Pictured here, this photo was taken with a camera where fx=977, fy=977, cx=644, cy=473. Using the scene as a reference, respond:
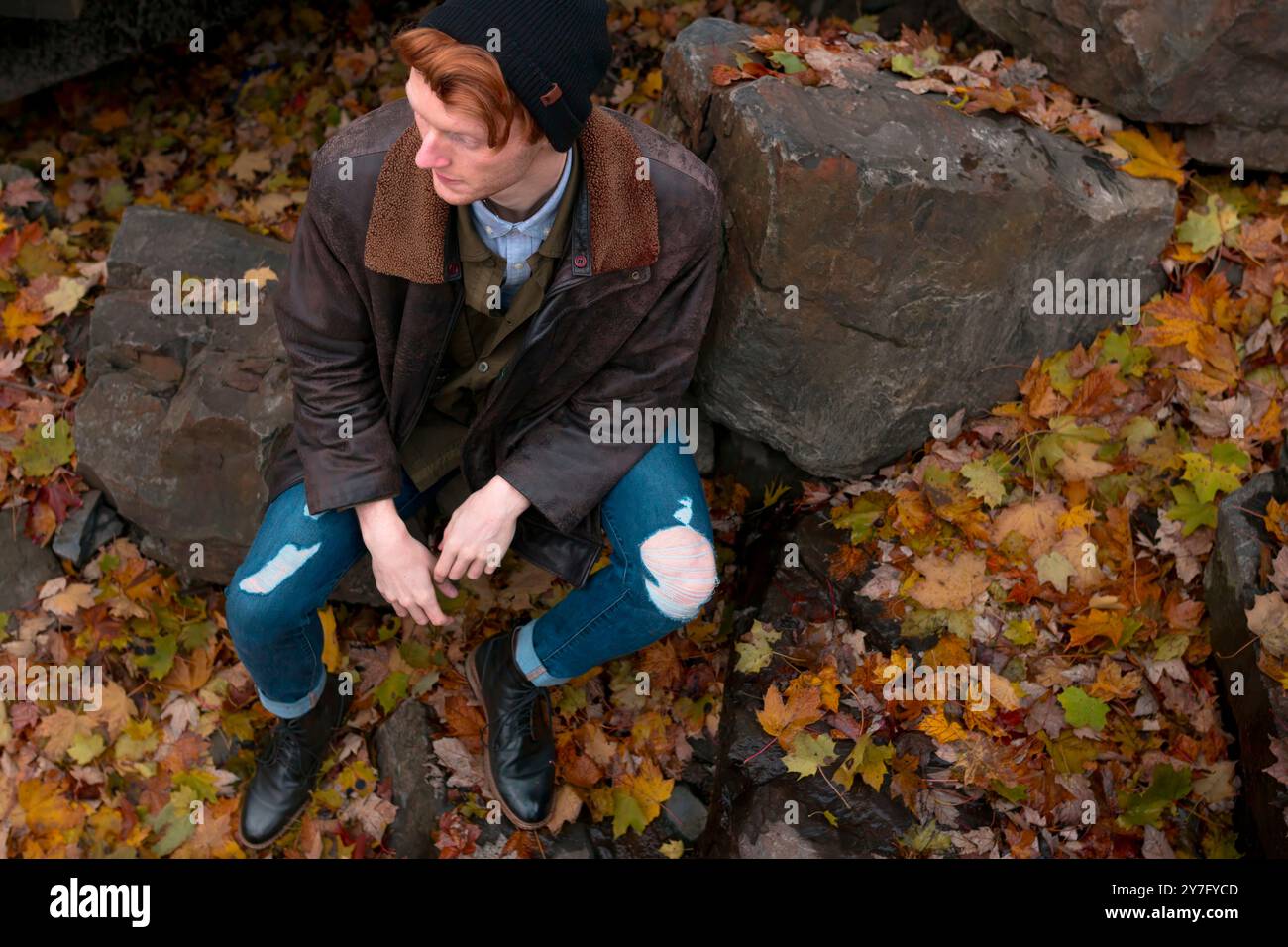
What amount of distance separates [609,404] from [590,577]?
23.6 inches

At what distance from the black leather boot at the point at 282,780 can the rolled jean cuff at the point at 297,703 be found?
9 centimetres

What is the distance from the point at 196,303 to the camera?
3.93 metres

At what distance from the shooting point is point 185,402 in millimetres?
3766

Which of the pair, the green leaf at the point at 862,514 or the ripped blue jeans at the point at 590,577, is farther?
the green leaf at the point at 862,514

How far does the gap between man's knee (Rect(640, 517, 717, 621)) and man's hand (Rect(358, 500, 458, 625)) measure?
2.15 ft

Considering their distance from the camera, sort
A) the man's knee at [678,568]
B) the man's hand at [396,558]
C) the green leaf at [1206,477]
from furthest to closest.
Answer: the green leaf at [1206,477]
the man's knee at [678,568]
the man's hand at [396,558]

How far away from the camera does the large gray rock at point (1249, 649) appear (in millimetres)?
2814

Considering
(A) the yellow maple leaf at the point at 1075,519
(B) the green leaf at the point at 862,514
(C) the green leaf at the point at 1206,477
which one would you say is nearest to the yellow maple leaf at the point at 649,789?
(B) the green leaf at the point at 862,514

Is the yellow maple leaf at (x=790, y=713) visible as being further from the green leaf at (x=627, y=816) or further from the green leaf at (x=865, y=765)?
the green leaf at (x=627, y=816)

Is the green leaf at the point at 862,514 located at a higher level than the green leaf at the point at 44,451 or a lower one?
higher

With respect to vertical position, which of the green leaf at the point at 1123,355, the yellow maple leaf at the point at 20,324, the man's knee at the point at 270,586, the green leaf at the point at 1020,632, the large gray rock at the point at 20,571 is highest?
the green leaf at the point at 1123,355

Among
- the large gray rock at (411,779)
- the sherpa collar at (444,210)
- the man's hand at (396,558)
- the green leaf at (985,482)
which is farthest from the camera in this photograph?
the large gray rock at (411,779)

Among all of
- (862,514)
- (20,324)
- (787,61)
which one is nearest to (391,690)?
(862,514)
